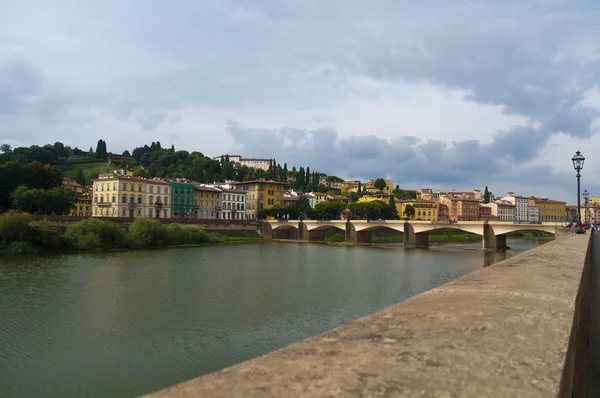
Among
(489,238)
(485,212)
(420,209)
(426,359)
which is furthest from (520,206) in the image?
(426,359)

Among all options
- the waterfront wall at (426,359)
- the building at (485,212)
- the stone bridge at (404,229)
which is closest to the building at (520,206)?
the building at (485,212)

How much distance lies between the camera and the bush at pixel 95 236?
3994 cm

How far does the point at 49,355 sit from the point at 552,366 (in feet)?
41.0

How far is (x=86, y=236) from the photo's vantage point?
4019 cm

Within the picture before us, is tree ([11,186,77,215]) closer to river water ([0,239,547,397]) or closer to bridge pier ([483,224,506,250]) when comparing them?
river water ([0,239,547,397])

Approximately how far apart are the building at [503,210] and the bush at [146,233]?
95183mm

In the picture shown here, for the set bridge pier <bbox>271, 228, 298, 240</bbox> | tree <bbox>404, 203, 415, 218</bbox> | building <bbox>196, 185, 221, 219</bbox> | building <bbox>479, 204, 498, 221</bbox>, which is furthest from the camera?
building <bbox>479, 204, 498, 221</bbox>

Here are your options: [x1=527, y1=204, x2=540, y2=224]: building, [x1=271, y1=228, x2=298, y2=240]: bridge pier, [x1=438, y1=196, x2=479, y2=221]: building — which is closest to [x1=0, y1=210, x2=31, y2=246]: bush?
[x1=271, y1=228, x2=298, y2=240]: bridge pier

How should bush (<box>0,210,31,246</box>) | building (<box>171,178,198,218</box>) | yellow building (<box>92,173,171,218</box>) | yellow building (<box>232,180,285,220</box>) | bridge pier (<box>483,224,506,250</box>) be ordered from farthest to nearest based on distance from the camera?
yellow building (<box>232,180,285,220</box>)
building (<box>171,178,198,218</box>)
yellow building (<box>92,173,171,218</box>)
bridge pier (<box>483,224,506,250</box>)
bush (<box>0,210,31,246</box>)

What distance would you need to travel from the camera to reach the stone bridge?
47.0 meters

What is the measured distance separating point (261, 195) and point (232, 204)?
580 centimetres

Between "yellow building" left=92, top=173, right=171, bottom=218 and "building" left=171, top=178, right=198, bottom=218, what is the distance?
1936 mm

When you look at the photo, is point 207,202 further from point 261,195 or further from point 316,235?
point 316,235

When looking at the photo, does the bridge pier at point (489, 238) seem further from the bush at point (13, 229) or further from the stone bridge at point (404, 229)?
the bush at point (13, 229)
